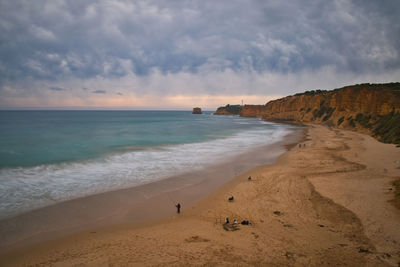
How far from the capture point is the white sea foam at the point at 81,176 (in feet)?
35.6

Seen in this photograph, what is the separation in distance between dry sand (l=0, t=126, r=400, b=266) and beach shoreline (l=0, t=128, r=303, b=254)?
0.57m

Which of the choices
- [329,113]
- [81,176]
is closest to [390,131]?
[329,113]

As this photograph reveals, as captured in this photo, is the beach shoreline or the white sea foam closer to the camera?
the beach shoreline

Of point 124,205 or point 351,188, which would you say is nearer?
point 124,205

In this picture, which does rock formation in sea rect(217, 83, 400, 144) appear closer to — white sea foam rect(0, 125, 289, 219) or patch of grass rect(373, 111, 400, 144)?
patch of grass rect(373, 111, 400, 144)

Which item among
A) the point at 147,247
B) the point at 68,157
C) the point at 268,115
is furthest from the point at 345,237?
the point at 268,115

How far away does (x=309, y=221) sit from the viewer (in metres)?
7.95

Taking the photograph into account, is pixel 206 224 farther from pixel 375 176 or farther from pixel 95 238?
pixel 375 176

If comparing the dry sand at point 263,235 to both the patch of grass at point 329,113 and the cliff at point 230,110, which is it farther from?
the cliff at point 230,110

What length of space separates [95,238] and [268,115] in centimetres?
9874

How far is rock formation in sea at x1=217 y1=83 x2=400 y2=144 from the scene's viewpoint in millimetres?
31644

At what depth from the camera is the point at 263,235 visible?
7.03 metres

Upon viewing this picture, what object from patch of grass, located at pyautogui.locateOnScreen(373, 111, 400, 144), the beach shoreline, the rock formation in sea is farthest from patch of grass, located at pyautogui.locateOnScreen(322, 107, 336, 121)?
the beach shoreline

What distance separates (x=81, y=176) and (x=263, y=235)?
43.4 ft
